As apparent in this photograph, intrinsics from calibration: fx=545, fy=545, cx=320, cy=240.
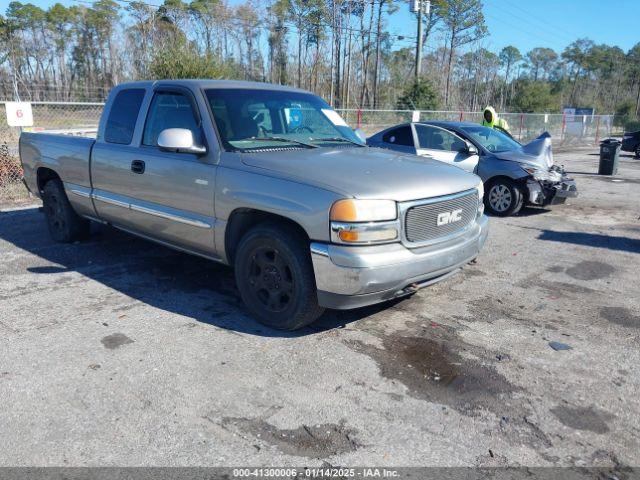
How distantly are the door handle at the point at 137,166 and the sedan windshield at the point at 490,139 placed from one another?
6234mm

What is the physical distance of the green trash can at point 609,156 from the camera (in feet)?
49.5

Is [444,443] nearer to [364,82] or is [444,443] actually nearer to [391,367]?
[391,367]

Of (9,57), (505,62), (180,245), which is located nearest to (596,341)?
(180,245)

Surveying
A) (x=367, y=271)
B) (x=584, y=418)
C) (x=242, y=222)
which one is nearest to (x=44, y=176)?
(x=242, y=222)

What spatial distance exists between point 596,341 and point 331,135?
2907mm

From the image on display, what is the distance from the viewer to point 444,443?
2967 millimetres

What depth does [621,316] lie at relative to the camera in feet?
15.8

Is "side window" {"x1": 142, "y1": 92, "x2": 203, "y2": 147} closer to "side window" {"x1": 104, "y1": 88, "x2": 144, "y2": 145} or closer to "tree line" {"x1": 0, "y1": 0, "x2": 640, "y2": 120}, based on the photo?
"side window" {"x1": 104, "y1": 88, "x2": 144, "y2": 145}

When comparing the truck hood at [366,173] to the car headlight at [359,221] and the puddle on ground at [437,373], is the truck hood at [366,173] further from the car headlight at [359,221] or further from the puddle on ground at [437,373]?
the puddle on ground at [437,373]

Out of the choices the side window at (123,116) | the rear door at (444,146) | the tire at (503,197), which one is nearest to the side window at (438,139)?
the rear door at (444,146)

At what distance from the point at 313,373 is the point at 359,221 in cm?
108

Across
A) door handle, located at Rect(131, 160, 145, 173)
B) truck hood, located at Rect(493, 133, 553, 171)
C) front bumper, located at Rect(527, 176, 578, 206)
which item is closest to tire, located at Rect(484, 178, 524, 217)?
front bumper, located at Rect(527, 176, 578, 206)

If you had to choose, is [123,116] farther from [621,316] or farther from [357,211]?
[621,316]

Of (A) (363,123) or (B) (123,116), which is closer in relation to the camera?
(B) (123,116)
